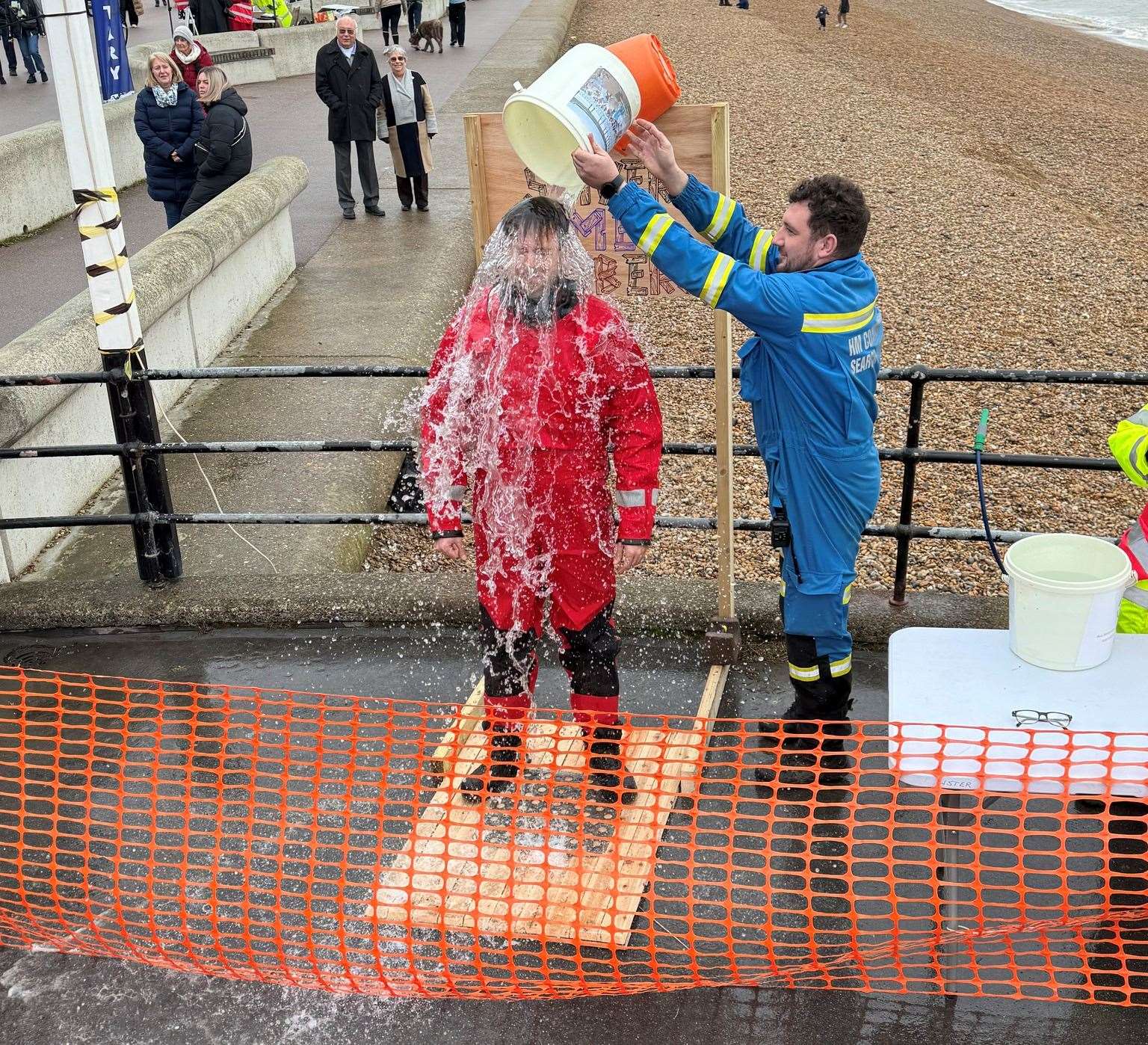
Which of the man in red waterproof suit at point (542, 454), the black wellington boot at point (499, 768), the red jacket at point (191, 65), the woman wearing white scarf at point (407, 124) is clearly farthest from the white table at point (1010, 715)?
the woman wearing white scarf at point (407, 124)

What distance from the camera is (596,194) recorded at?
4422 mm

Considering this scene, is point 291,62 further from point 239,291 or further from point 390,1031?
point 390,1031

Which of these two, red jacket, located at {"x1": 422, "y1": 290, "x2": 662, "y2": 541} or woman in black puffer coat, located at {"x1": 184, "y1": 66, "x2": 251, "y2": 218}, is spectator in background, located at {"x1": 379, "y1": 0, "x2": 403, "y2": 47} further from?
red jacket, located at {"x1": 422, "y1": 290, "x2": 662, "y2": 541}

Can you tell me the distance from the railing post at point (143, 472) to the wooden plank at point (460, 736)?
1.70 meters

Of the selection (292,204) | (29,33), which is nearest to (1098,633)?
(292,204)

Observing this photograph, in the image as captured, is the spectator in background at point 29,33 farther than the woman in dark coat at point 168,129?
Yes

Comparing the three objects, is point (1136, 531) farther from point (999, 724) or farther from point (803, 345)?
point (803, 345)

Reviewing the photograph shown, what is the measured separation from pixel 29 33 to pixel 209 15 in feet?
15.0

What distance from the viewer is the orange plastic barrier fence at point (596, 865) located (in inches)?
129

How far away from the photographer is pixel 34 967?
3467 mm

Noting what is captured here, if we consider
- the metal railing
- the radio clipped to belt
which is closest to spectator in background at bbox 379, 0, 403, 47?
the metal railing

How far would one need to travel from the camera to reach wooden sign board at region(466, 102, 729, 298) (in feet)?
13.5

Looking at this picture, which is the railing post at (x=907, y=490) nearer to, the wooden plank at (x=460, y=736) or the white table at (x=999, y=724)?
the white table at (x=999, y=724)

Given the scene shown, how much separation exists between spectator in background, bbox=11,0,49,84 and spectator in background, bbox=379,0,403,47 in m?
7.19
